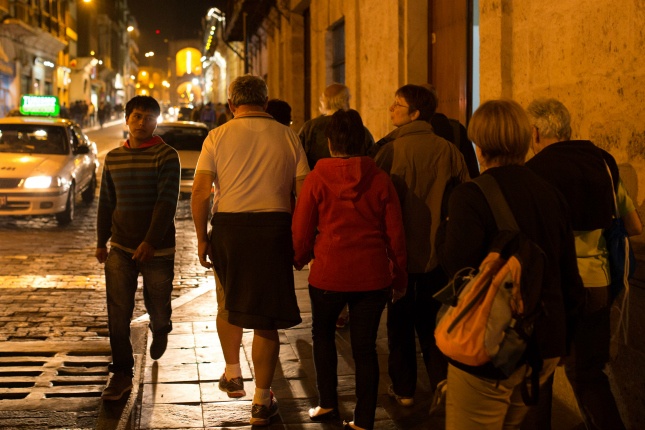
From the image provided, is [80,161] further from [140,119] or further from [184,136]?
[140,119]

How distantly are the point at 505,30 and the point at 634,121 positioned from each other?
2147 mm

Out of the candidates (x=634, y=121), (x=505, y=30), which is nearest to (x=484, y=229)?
(x=634, y=121)

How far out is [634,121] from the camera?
195 inches

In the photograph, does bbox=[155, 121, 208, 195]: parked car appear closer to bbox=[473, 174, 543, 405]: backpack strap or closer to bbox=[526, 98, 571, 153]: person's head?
bbox=[526, 98, 571, 153]: person's head

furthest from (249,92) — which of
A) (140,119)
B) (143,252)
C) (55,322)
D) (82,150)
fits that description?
(82,150)

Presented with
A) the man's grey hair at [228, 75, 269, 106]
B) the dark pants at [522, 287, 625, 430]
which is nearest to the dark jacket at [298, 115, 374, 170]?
the man's grey hair at [228, 75, 269, 106]

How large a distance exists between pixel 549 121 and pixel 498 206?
0.97 meters

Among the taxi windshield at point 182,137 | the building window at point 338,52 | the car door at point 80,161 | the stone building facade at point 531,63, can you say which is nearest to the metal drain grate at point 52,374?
the stone building facade at point 531,63

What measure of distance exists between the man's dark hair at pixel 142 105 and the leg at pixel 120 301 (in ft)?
2.95

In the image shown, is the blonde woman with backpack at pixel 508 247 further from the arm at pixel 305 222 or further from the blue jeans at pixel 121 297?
the blue jeans at pixel 121 297

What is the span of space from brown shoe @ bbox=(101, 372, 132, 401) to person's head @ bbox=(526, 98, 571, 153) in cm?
302

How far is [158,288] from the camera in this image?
18.9 ft

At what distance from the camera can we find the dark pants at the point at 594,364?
4.08 meters

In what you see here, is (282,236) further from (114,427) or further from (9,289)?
(9,289)
